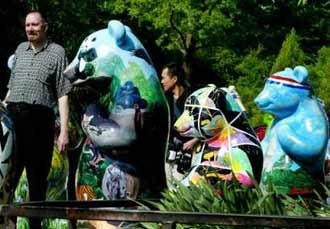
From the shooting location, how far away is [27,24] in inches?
338

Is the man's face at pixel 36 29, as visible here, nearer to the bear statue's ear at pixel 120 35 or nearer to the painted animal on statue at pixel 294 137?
the bear statue's ear at pixel 120 35

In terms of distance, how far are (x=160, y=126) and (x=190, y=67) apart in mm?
24012

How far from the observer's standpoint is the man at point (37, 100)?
833cm

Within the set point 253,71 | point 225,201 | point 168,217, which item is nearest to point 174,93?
point 225,201

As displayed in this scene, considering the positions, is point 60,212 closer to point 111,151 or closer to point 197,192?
point 197,192

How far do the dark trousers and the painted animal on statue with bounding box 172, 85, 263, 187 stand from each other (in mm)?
1292

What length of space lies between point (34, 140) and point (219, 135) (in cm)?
185

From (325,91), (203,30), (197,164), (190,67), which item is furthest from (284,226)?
(190,67)

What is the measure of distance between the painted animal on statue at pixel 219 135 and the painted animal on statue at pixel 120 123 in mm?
684

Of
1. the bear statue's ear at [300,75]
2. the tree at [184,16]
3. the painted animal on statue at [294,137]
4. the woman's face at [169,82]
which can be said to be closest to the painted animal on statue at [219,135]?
the painted animal on statue at [294,137]

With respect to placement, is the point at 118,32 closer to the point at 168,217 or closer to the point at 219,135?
the point at 219,135

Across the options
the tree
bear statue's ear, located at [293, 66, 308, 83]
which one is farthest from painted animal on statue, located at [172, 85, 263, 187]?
the tree

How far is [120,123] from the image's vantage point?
830 cm

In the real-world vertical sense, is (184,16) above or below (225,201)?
below
